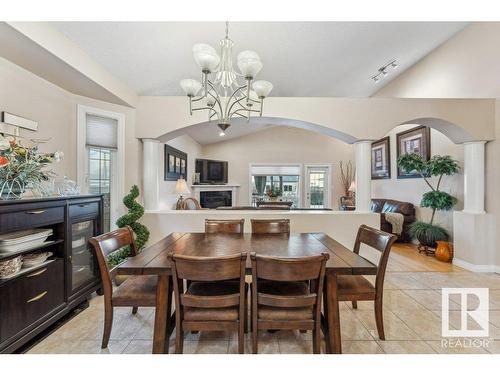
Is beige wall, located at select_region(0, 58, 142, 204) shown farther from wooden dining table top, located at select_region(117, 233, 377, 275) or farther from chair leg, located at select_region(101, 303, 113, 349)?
chair leg, located at select_region(101, 303, 113, 349)

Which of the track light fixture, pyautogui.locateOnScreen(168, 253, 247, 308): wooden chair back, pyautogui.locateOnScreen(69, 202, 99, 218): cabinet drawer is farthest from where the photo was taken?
the track light fixture

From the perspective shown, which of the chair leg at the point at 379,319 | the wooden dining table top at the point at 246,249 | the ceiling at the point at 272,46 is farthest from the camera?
the ceiling at the point at 272,46

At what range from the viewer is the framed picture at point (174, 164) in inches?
199

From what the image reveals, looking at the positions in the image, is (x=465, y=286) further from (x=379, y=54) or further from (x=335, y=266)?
(x=379, y=54)

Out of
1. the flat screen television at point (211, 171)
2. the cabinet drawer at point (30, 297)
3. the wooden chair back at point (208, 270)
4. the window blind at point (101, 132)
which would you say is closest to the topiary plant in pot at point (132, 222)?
the window blind at point (101, 132)

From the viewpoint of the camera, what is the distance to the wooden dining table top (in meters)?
1.65

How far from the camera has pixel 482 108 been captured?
369 cm

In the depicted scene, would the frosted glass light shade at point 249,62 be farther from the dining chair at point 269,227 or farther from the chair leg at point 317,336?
the chair leg at point 317,336

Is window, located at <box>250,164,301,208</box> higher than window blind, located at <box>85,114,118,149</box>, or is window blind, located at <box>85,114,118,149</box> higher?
window blind, located at <box>85,114,118,149</box>

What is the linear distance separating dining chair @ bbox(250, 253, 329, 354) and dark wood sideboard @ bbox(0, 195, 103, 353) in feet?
5.60

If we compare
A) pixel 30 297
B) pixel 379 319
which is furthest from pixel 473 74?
pixel 30 297

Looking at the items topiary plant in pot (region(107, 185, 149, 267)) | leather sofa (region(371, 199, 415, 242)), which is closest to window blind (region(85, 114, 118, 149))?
topiary plant in pot (region(107, 185, 149, 267))

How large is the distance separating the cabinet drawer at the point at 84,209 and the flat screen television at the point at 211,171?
4.66 m

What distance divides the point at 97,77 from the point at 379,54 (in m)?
4.15
